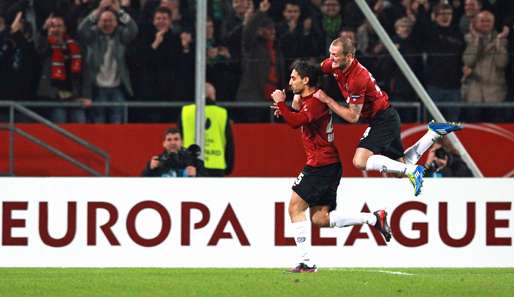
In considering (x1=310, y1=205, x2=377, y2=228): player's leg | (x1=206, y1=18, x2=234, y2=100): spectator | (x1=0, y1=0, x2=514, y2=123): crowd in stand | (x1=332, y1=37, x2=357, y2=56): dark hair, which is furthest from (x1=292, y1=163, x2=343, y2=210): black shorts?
(x1=206, y1=18, x2=234, y2=100): spectator

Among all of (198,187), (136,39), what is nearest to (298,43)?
(136,39)

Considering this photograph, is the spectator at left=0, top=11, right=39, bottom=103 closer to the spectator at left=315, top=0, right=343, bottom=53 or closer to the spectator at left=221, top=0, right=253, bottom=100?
the spectator at left=221, top=0, right=253, bottom=100

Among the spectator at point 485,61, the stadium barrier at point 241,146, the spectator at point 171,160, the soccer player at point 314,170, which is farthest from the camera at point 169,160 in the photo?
the spectator at point 485,61

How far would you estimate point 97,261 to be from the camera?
14.2 meters

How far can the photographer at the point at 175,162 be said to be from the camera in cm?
1496

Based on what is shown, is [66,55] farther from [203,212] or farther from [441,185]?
[441,185]

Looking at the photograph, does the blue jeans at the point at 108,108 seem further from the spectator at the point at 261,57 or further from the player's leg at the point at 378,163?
the player's leg at the point at 378,163

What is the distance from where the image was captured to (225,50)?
1689 centimetres

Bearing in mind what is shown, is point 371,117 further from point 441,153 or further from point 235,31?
point 235,31

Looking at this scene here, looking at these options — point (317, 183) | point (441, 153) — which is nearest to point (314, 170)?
point (317, 183)

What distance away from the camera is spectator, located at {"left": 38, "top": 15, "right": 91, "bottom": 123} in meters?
16.9

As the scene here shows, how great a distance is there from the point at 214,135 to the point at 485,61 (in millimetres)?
3156

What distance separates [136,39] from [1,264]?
12.4 feet

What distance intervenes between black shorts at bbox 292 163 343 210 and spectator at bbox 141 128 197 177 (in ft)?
9.76
